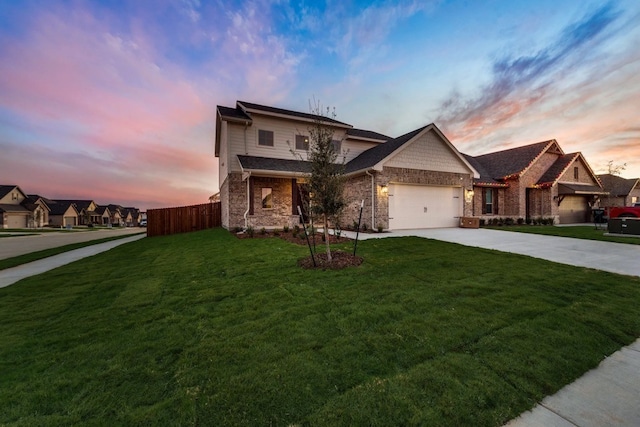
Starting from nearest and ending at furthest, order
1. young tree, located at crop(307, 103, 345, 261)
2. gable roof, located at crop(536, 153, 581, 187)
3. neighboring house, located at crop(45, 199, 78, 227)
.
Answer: young tree, located at crop(307, 103, 345, 261)
gable roof, located at crop(536, 153, 581, 187)
neighboring house, located at crop(45, 199, 78, 227)

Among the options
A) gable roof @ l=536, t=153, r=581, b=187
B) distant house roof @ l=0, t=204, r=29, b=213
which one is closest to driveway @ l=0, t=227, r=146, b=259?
distant house roof @ l=0, t=204, r=29, b=213

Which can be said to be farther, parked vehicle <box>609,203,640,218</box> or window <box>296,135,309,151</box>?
window <box>296,135,309,151</box>

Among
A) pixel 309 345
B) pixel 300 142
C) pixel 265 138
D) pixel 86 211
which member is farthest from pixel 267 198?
pixel 86 211

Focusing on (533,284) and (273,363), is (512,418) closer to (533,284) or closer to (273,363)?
(273,363)

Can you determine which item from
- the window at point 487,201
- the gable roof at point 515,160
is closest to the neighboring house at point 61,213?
the window at point 487,201

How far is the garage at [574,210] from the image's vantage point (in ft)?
67.4

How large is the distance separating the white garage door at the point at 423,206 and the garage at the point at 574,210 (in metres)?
12.2

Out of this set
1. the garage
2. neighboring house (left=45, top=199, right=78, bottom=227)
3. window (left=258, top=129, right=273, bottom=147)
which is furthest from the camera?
neighboring house (left=45, top=199, right=78, bottom=227)

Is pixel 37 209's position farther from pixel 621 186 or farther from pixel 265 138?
pixel 621 186

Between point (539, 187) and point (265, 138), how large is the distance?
2187 centimetres

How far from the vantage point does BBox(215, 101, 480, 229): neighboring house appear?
544 inches

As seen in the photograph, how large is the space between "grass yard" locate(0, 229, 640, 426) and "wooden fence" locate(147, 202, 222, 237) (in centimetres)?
1223

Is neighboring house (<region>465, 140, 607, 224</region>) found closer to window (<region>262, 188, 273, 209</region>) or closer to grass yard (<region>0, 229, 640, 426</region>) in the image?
window (<region>262, 188, 273, 209</region>)

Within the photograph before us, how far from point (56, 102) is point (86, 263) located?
35.7ft
